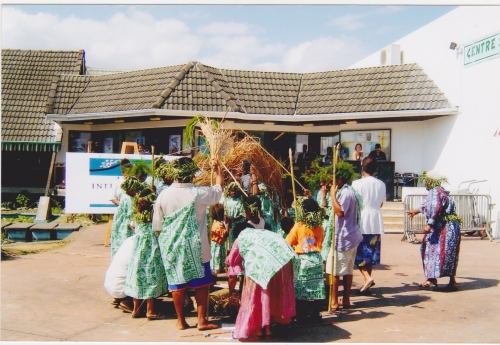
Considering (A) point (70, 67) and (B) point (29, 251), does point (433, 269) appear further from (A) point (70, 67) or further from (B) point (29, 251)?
(A) point (70, 67)

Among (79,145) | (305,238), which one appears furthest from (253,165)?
(79,145)

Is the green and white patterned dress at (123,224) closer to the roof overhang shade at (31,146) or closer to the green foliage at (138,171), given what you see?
the green foliage at (138,171)

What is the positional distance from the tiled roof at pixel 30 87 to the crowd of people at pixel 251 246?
11.9 metres

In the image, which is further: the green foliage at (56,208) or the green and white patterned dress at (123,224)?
the green foliage at (56,208)

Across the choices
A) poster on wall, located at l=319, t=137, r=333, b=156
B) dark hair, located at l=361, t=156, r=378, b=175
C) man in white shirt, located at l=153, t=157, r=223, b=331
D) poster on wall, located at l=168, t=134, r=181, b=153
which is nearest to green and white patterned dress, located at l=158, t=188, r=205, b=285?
man in white shirt, located at l=153, t=157, r=223, b=331

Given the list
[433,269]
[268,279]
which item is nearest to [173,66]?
[433,269]

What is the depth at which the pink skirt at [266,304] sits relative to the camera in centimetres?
→ 493

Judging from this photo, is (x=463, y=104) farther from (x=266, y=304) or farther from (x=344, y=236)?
(x=266, y=304)

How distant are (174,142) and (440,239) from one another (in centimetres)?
943

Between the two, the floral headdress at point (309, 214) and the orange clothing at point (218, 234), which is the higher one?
the floral headdress at point (309, 214)

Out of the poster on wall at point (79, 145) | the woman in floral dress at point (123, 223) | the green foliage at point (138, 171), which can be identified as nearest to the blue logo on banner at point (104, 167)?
the green foliage at point (138, 171)

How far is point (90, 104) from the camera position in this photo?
16.2 metres

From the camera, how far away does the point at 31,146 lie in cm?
1747

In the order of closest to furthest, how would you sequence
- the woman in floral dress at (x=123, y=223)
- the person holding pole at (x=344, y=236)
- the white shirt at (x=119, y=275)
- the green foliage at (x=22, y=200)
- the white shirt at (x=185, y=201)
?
1. the white shirt at (x=185, y=201)
2. the white shirt at (x=119, y=275)
3. the person holding pole at (x=344, y=236)
4. the woman in floral dress at (x=123, y=223)
5. the green foliage at (x=22, y=200)
